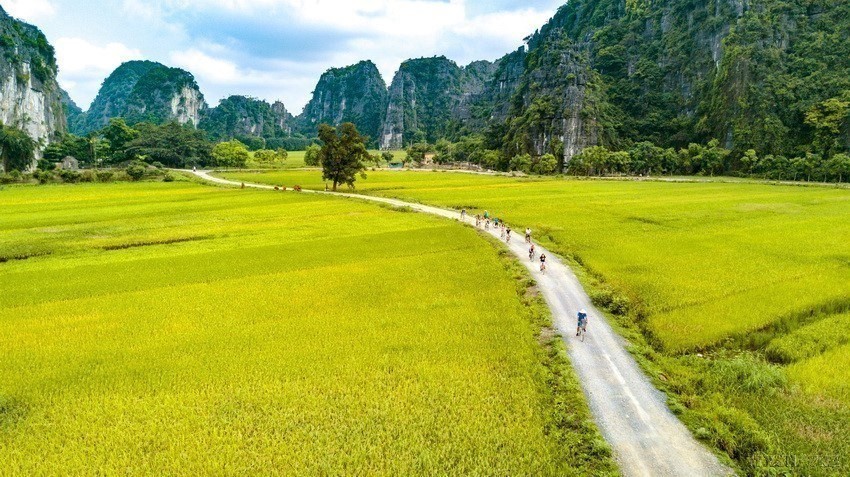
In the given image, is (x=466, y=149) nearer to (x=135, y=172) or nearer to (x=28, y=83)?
(x=135, y=172)

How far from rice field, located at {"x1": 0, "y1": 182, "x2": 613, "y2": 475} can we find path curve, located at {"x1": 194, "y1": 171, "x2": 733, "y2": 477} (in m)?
0.64

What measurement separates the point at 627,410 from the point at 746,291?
13.2 m

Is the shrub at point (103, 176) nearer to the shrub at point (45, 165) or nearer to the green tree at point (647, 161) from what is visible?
the shrub at point (45, 165)

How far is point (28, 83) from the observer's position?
370 ft

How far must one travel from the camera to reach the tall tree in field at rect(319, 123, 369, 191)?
6988cm

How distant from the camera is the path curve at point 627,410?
1027 cm

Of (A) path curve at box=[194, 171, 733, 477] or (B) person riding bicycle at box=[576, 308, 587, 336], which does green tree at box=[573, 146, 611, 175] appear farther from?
(B) person riding bicycle at box=[576, 308, 587, 336]

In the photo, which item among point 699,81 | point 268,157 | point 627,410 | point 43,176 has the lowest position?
point 627,410

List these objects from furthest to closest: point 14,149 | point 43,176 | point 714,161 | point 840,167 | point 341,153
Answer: point 714,161
point 14,149
point 840,167
point 43,176
point 341,153

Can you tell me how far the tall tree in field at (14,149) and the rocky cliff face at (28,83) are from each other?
17.5 metres

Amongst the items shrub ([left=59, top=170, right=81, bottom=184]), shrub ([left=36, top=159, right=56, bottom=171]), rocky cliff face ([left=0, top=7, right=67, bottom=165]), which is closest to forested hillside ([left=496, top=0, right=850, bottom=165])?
shrub ([left=59, top=170, right=81, bottom=184])

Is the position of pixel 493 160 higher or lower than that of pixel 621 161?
higher

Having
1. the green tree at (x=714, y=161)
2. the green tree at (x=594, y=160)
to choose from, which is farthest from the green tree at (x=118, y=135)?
the green tree at (x=714, y=161)

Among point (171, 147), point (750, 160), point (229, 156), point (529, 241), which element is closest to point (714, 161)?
point (750, 160)
